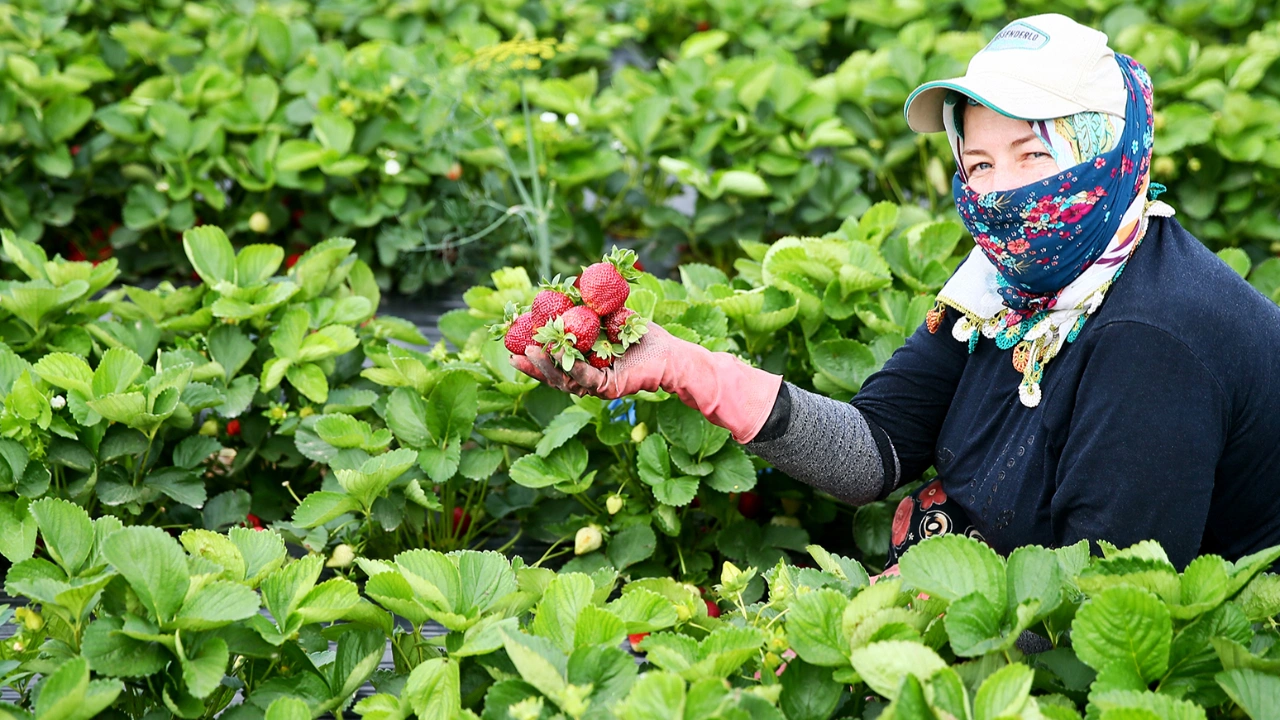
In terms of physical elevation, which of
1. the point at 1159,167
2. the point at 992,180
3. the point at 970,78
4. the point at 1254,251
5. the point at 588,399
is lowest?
the point at 1254,251

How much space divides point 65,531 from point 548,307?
675 millimetres

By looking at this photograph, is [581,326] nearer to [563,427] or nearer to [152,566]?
[563,427]

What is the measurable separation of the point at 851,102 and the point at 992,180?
2.29m

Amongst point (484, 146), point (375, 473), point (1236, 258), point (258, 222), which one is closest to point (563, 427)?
point (375, 473)

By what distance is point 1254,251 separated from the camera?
3.75m

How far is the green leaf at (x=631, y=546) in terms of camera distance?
2219 millimetres

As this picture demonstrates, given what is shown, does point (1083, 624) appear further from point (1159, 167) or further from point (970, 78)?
point (1159, 167)

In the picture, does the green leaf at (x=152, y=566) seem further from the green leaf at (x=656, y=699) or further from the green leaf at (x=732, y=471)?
the green leaf at (x=732, y=471)

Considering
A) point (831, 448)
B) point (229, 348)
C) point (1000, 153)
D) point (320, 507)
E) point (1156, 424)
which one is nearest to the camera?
point (1156, 424)

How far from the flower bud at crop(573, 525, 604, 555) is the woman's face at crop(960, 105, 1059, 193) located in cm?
96

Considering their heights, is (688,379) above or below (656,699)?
below

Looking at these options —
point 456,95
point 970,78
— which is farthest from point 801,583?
point 456,95

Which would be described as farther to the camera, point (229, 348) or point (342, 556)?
point (229, 348)

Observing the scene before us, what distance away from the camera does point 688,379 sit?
1800 millimetres
